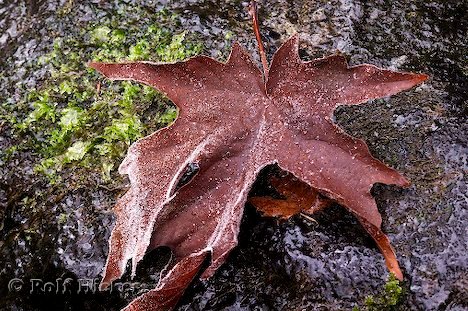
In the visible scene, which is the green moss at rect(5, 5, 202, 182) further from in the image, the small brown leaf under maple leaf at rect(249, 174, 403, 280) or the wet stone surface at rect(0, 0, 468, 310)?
the small brown leaf under maple leaf at rect(249, 174, 403, 280)

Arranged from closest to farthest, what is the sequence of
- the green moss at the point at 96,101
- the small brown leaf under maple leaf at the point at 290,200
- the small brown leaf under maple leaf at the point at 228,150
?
the small brown leaf under maple leaf at the point at 228,150 → the small brown leaf under maple leaf at the point at 290,200 → the green moss at the point at 96,101

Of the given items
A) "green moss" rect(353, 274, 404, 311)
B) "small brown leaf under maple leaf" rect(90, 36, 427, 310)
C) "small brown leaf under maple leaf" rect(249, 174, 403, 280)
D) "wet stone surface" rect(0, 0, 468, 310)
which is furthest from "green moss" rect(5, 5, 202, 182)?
"green moss" rect(353, 274, 404, 311)

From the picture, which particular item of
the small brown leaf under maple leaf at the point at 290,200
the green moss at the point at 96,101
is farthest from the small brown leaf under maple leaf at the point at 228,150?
the green moss at the point at 96,101

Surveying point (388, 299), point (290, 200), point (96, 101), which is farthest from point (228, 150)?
point (96, 101)

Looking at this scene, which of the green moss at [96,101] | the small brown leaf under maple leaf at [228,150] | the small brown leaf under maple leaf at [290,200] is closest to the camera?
the small brown leaf under maple leaf at [228,150]

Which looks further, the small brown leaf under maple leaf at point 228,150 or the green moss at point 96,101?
the green moss at point 96,101

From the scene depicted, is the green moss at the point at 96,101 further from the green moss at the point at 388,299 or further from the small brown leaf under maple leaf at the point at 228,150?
the green moss at the point at 388,299

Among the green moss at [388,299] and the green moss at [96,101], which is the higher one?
the green moss at [96,101]
